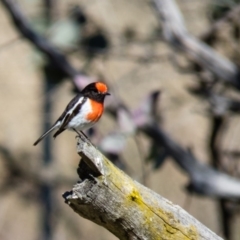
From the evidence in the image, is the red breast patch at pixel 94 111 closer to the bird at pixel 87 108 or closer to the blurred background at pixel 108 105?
the bird at pixel 87 108

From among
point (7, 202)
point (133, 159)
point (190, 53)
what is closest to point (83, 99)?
point (190, 53)

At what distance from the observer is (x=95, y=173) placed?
2746 mm

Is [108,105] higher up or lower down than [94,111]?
higher up

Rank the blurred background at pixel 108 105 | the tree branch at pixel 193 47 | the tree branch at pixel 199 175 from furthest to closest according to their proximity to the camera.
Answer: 1. the blurred background at pixel 108 105
2. the tree branch at pixel 193 47
3. the tree branch at pixel 199 175

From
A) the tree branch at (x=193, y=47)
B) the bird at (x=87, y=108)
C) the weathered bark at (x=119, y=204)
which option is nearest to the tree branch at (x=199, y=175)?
the tree branch at (x=193, y=47)

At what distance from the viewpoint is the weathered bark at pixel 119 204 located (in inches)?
107

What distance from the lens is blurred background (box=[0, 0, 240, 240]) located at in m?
6.19

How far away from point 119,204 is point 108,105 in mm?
2736

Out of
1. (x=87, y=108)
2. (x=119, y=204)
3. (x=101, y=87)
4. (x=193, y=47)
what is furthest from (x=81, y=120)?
(x=193, y=47)

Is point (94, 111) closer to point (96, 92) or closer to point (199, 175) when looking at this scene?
point (96, 92)

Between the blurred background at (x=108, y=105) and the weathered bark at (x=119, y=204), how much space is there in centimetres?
263

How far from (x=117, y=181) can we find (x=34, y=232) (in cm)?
620

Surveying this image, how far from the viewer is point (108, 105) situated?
17.9 ft

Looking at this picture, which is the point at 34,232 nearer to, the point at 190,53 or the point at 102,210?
the point at 190,53
